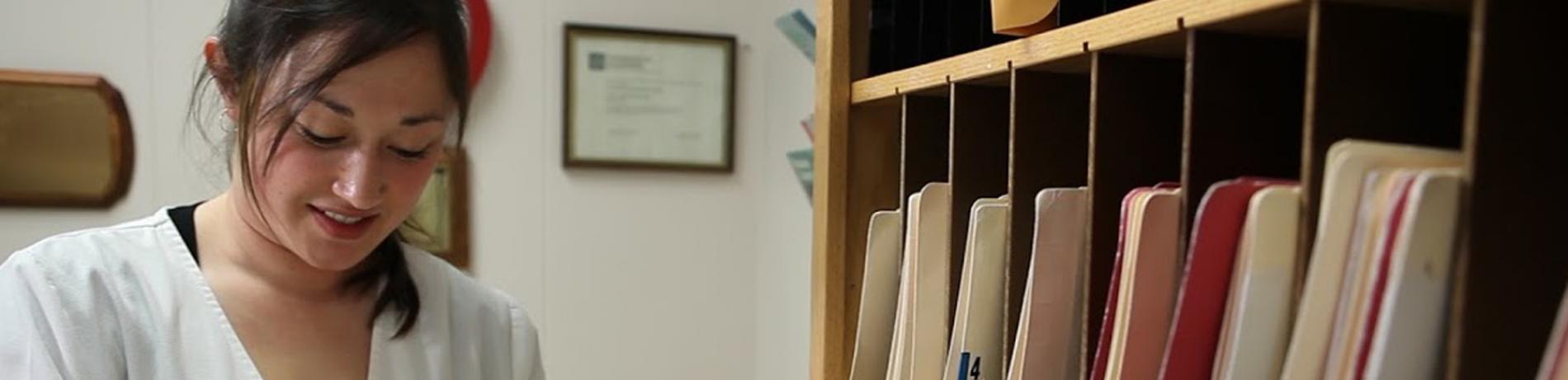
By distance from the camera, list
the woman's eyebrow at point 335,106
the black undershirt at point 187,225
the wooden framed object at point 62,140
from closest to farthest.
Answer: the woman's eyebrow at point 335,106 < the black undershirt at point 187,225 < the wooden framed object at point 62,140

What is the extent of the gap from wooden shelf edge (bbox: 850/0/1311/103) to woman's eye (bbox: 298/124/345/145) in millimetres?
489

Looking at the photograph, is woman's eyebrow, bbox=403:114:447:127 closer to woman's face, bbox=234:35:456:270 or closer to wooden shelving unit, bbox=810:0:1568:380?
woman's face, bbox=234:35:456:270

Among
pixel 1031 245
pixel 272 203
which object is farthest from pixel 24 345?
pixel 1031 245

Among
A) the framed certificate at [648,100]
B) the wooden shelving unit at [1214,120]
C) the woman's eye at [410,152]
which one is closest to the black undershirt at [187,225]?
the woman's eye at [410,152]

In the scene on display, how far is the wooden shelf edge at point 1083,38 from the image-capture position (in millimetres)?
652

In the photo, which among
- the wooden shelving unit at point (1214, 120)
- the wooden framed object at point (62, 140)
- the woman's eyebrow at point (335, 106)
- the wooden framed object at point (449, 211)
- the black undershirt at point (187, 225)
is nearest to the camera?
the wooden shelving unit at point (1214, 120)

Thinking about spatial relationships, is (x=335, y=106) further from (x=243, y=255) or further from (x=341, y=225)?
(x=243, y=255)

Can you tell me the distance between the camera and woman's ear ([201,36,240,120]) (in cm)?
97

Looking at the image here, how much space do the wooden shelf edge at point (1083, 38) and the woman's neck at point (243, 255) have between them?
577 millimetres

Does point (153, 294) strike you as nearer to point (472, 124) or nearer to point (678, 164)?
point (472, 124)

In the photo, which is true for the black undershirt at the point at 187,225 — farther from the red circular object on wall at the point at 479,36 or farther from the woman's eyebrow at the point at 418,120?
the red circular object on wall at the point at 479,36

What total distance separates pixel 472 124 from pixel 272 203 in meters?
1.18

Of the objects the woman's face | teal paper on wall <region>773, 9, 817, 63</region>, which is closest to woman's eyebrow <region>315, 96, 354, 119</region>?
the woman's face

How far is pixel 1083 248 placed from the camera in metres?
0.84
